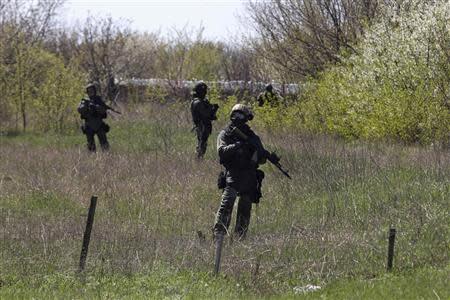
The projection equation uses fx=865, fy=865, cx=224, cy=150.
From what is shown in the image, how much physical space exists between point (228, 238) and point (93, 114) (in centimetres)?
1029

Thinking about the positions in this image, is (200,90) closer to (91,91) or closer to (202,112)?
(202,112)

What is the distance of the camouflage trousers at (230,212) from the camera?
395 inches

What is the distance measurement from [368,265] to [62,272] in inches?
121

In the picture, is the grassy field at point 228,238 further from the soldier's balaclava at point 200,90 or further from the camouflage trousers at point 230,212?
the soldier's balaclava at point 200,90

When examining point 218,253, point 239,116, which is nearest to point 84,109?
point 239,116

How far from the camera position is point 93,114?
64.3 ft

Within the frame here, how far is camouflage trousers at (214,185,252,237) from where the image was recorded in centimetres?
1004

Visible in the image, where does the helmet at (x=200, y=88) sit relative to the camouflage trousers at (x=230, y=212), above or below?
above

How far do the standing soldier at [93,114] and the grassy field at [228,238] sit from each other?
4.53 ft

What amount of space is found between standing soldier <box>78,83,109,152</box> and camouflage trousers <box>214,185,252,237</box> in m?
9.74

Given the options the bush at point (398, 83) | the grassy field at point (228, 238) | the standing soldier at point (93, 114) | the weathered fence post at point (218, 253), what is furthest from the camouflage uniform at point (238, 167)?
the bush at point (398, 83)

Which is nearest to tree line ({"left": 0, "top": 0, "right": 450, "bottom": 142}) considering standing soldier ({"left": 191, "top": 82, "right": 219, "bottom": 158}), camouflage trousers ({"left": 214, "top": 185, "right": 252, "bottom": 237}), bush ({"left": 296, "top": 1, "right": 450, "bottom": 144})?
bush ({"left": 296, "top": 1, "right": 450, "bottom": 144})

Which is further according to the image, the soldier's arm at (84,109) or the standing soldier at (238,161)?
the soldier's arm at (84,109)

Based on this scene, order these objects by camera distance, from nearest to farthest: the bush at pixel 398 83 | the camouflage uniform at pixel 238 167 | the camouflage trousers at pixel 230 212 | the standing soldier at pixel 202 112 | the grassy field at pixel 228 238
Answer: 1. the grassy field at pixel 228 238
2. the camouflage uniform at pixel 238 167
3. the camouflage trousers at pixel 230 212
4. the standing soldier at pixel 202 112
5. the bush at pixel 398 83
